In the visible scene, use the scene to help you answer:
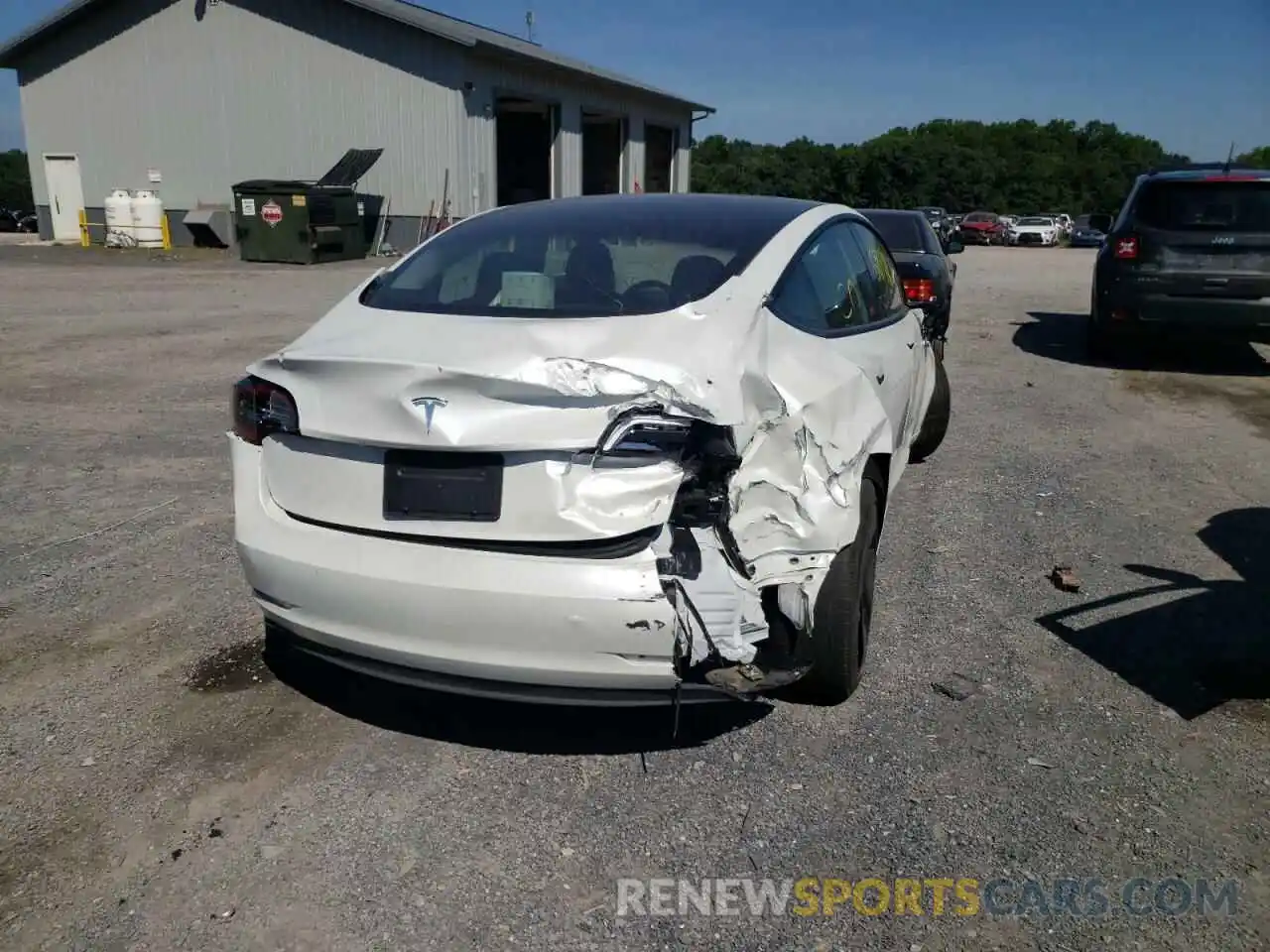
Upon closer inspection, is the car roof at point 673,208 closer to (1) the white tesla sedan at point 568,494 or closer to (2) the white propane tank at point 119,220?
(1) the white tesla sedan at point 568,494

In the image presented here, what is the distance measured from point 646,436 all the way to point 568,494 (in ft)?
0.83

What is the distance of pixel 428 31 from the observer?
74.1ft

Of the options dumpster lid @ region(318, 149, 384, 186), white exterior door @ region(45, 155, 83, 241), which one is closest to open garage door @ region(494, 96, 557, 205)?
dumpster lid @ region(318, 149, 384, 186)

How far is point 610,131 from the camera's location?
33531mm

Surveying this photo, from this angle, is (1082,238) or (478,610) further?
(1082,238)

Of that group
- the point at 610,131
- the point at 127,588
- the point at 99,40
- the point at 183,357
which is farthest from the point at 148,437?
the point at 610,131

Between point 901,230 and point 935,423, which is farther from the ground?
point 901,230

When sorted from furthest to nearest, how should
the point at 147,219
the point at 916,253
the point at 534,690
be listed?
the point at 147,219 → the point at 916,253 → the point at 534,690

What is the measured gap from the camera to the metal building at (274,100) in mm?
23641

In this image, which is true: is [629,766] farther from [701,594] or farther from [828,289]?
[828,289]

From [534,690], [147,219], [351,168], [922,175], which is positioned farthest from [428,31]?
[922,175]

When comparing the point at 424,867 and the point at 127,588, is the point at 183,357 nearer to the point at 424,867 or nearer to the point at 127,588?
the point at 127,588

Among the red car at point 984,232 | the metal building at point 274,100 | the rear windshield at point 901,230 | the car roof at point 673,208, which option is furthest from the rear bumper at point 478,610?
the red car at point 984,232

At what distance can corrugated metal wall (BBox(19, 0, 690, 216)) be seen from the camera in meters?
23.7
